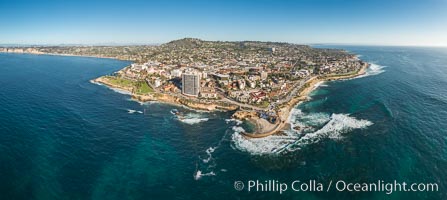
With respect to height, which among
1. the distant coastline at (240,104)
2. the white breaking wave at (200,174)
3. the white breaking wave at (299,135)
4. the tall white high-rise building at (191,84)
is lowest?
the white breaking wave at (200,174)

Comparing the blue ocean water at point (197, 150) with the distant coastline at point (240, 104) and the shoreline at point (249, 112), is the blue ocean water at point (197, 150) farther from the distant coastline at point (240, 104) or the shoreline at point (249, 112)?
the distant coastline at point (240, 104)

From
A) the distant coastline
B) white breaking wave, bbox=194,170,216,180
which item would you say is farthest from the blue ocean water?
the distant coastline

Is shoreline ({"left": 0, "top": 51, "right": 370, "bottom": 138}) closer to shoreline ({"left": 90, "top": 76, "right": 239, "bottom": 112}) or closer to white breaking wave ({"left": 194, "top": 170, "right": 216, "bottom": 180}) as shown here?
shoreline ({"left": 90, "top": 76, "right": 239, "bottom": 112})

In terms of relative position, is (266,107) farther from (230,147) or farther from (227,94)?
(230,147)

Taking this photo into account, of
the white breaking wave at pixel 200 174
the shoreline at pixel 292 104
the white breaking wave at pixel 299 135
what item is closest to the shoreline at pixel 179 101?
the shoreline at pixel 292 104

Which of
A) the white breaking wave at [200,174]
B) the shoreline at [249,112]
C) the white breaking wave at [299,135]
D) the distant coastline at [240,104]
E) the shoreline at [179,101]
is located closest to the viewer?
the white breaking wave at [200,174]

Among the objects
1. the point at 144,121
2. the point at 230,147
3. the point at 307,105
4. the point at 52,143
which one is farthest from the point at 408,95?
the point at 52,143
